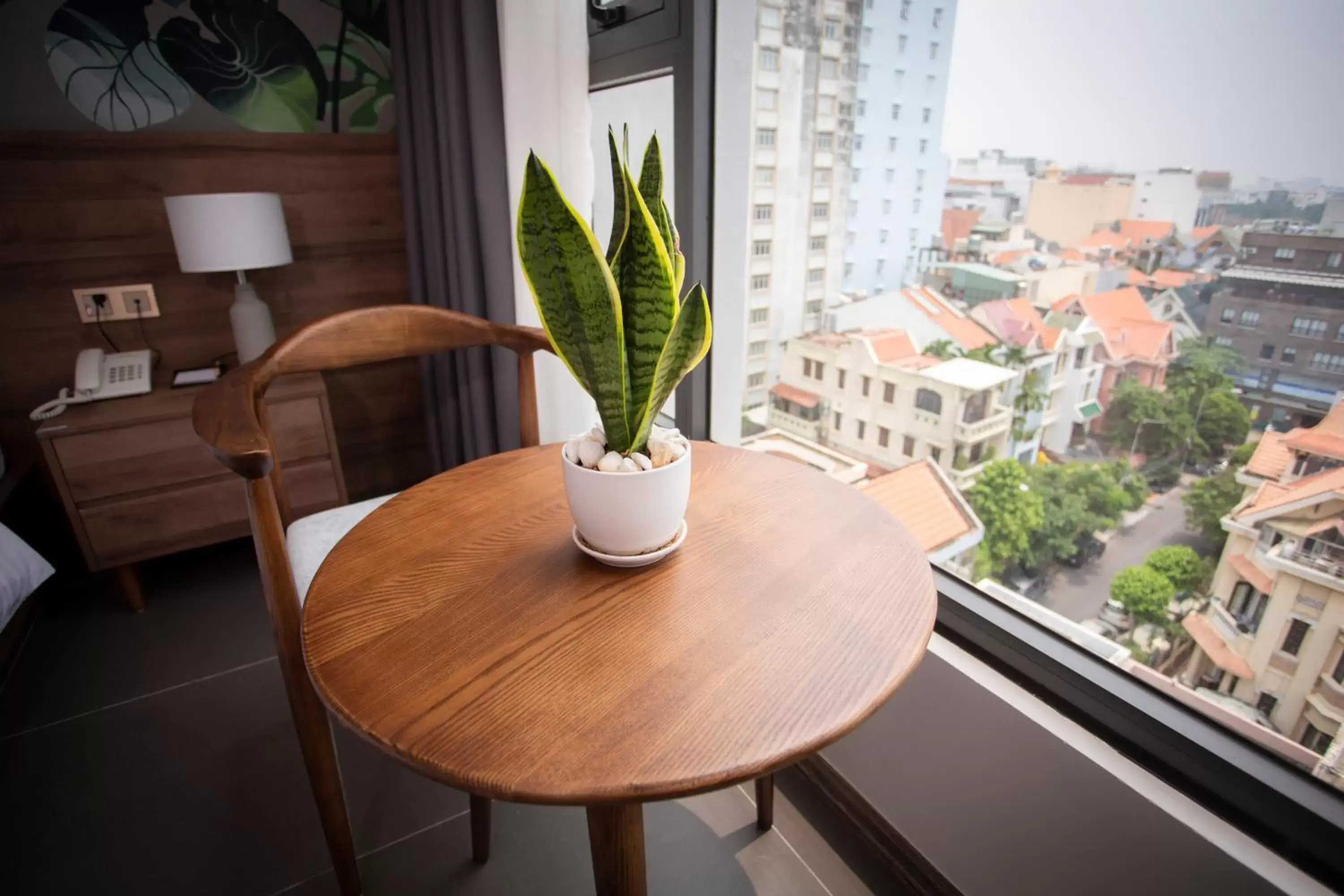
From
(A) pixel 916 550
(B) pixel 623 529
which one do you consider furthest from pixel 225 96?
(A) pixel 916 550

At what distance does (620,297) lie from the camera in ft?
2.41

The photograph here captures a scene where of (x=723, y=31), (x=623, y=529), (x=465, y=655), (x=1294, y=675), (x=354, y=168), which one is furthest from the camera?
(x=354, y=168)

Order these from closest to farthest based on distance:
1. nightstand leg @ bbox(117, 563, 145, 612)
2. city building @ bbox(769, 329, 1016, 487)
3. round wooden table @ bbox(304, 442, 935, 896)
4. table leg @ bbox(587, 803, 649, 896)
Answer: round wooden table @ bbox(304, 442, 935, 896), table leg @ bbox(587, 803, 649, 896), city building @ bbox(769, 329, 1016, 487), nightstand leg @ bbox(117, 563, 145, 612)

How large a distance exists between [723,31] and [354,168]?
1.48 meters

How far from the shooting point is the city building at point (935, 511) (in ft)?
4.34

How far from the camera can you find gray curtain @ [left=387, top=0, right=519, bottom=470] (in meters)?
1.72

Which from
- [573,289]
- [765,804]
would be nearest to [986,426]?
[765,804]

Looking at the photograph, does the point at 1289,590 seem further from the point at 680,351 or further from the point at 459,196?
the point at 459,196

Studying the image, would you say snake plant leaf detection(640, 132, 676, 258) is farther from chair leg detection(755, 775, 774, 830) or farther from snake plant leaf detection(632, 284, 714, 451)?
chair leg detection(755, 775, 774, 830)

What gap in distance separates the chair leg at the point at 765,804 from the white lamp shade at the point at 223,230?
183cm

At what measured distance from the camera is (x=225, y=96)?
209 cm

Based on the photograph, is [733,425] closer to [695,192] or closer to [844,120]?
[695,192]

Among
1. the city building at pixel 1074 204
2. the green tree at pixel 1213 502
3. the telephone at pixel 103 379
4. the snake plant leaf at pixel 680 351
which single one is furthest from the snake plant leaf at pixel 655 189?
the telephone at pixel 103 379

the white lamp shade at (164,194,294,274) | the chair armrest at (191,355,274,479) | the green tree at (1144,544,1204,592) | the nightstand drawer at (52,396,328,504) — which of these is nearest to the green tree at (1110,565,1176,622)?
the green tree at (1144,544,1204,592)
